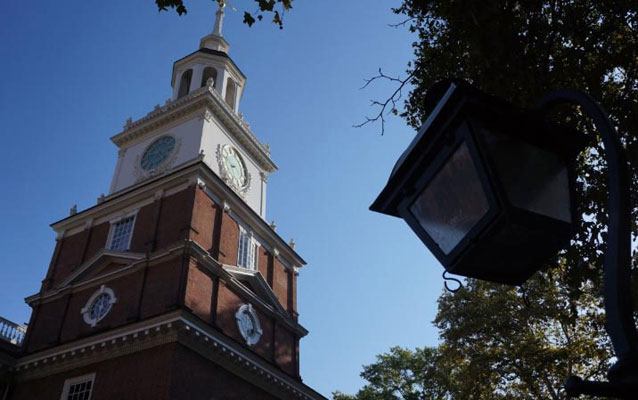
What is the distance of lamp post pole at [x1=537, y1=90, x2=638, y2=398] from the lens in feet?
6.61

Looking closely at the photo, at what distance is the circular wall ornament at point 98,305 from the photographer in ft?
71.8

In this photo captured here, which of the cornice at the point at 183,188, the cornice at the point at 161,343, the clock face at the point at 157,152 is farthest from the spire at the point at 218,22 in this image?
the cornice at the point at 161,343

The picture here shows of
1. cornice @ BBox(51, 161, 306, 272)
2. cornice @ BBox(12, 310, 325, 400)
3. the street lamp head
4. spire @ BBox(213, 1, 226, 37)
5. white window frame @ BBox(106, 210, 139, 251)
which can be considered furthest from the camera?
spire @ BBox(213, 1, 226, 37)

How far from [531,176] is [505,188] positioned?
→ 21 centimetres

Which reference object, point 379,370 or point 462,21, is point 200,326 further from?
point 379,370

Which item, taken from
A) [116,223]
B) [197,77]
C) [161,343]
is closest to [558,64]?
[161,343]

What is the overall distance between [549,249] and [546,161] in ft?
1.34

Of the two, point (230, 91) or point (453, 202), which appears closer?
point (453, 202)

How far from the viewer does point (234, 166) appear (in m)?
28.4

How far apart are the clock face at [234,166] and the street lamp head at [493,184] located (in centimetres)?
2499

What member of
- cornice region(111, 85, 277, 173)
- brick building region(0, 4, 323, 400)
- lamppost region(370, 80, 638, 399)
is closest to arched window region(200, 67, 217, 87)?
brick building region(0, 4, 323, 400)

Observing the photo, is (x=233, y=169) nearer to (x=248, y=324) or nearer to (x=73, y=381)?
(x=248, y=324)

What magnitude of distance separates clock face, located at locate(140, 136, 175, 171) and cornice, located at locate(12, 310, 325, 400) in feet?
33.4

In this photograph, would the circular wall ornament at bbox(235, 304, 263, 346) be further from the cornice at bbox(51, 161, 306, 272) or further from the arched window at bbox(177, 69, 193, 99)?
the arched window at bbox(177, 69, 193, 99)
